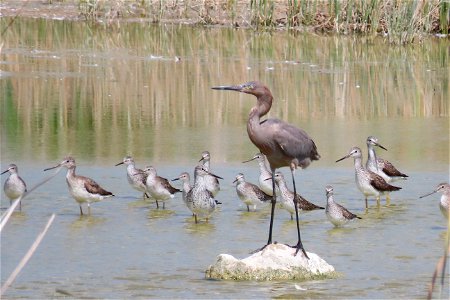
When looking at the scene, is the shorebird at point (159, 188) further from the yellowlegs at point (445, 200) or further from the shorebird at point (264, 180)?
the yellowlegs at point (445, 200)

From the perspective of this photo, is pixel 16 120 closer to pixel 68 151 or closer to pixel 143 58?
pixel 68 151

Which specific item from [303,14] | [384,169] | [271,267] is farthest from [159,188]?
[303,14]

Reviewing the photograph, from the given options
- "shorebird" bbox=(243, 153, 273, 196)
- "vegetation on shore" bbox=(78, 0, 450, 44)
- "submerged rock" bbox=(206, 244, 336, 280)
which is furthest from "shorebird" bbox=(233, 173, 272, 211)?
"vegetation on shore" bbox=(78, 0, 450, 44)

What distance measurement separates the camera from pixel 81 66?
18.4 meters

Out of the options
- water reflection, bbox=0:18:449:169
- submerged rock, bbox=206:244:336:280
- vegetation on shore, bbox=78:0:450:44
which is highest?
vegetation on shore, bbox=78:0:450:44

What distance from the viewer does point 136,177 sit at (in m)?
10.3

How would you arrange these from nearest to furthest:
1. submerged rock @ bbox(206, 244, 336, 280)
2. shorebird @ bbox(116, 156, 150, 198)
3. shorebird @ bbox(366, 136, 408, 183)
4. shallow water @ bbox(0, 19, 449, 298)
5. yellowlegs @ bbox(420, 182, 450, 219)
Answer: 1. submerged rock @ bbox(206, 244, 336, 280)
2. shallow water @ bbox(0, 19, 449, 298)
3. yellowlegs @ bbox(420, 182, 450, 219)
4. shorebird @ bbox(116, 156, 150, 198)
5. shorebird @ bbox(366, 136, 408, 183)

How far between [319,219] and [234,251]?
5.53 ft

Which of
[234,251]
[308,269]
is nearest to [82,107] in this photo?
[234,251]

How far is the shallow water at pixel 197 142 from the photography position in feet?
24.6

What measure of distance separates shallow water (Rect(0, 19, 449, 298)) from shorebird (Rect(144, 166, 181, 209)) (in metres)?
0.14

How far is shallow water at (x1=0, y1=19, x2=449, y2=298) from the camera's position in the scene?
750 cm

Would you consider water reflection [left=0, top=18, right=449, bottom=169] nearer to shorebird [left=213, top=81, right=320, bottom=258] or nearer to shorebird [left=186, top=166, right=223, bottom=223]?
shorebird [left=186, top=166, right=223, bottom=223]

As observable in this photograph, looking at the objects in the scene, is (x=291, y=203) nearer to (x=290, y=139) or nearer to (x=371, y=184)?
(x=371, y=184)
